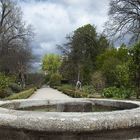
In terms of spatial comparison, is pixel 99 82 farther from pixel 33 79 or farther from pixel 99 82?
pixel 33 79

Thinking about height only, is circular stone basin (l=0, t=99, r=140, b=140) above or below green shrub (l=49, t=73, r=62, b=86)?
below

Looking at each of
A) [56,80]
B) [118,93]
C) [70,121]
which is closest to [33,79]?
[56,80]

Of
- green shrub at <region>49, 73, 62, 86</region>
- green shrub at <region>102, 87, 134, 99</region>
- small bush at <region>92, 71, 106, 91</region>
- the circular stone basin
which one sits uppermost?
green shrub at <region>49, 73, 62, 86</region>

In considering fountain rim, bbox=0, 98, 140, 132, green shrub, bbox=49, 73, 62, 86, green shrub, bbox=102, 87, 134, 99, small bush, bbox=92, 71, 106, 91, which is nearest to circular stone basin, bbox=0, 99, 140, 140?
fountain rim, bbox=0, 98, 140, 132

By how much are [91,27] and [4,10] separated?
22.2m

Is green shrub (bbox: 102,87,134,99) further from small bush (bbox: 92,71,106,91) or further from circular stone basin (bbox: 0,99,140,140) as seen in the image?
circular stone basin (bbox: 0,99,140,140)

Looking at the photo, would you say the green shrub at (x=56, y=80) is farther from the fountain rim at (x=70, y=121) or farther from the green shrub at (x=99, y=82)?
the fountain rim at (x=70, y=121)

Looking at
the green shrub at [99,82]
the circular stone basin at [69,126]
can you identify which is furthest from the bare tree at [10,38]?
the circular stone basin at [69,126]

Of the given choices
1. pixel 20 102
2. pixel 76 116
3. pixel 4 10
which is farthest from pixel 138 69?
pixel 4 10

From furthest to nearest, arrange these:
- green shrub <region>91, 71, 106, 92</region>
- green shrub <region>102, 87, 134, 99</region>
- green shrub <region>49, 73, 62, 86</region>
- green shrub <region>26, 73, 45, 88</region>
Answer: green shrub <region>26, 73, 45, 88</region>, green shrub <region>49, 73, 62, 86</region>, green shrub <region>91, 71, 106, 92</region>, green shrub <region>102, 87, 134, 99</region>

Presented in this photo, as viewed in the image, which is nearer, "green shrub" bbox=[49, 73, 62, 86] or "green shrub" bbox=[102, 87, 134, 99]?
"green shrub" bbox=[102, 87, 134, 99]

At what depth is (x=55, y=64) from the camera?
11375 centimetres

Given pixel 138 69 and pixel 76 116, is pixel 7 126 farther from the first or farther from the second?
pixel 138 69

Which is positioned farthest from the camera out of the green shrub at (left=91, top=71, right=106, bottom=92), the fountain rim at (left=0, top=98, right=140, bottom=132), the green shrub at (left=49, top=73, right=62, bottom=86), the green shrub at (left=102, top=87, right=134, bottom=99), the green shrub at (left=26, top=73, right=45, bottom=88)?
the green shrub at (left=26, top=73, right=45, bottom=88)
